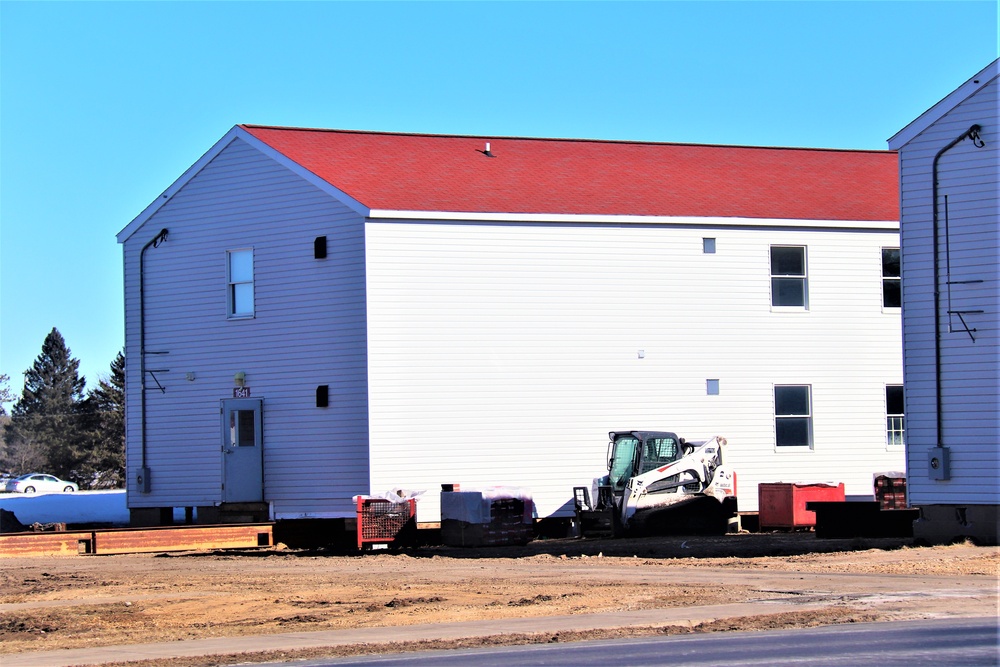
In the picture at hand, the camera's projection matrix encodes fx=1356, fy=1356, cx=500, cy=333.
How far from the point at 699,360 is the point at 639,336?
1.58 meters

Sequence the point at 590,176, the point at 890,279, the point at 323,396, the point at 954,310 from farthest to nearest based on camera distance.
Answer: the point at 590,176 < the point at 890,279 < the point at 323,396 < the point at 954,310

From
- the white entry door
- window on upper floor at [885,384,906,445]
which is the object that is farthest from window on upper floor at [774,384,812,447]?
the white entry door

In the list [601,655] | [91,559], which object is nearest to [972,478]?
[601,655]

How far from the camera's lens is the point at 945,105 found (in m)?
23.9

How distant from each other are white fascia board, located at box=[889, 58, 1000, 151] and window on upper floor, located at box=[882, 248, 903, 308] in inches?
354

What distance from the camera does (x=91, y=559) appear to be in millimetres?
27031

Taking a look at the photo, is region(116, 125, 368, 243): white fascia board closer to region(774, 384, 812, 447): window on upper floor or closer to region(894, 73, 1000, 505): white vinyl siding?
region(774, 384, 812, 447): window on upper floor

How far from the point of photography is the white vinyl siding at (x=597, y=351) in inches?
1156

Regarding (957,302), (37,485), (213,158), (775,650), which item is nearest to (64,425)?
(37,485)

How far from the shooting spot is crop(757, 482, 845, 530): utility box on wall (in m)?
29.0

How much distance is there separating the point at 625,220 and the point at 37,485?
55406 millimetres

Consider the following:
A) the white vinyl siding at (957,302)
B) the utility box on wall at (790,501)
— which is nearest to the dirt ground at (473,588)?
the white vinyl siding at (957,302)

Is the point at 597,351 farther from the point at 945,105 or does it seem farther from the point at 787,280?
the point at 945,105

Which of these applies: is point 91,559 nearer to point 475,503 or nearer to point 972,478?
point 475,503
